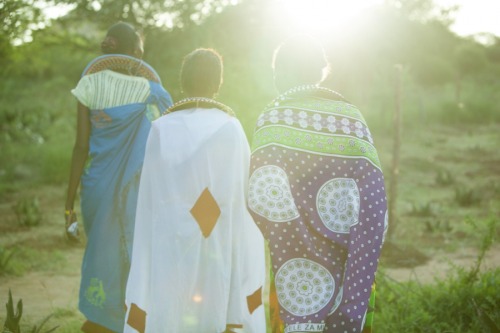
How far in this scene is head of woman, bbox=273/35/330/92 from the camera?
3115 mm

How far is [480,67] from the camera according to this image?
3009 cm

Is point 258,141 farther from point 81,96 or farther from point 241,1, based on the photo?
point 241,1

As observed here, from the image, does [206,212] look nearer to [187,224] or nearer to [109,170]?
[187,224]

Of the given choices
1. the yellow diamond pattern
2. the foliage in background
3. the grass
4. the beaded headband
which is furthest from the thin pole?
the yellow diamond pattern


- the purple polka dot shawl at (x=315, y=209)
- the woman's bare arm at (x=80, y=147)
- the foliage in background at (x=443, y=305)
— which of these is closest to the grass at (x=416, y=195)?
the foliage in background at (x=443, y=305)

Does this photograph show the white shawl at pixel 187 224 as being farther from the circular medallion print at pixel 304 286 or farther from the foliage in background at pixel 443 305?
the foliage in background at pixel 443 305

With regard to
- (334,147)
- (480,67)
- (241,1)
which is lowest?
(480,67)

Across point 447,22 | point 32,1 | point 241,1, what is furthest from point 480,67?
point 32,1

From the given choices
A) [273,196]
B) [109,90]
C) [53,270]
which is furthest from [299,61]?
[53,270]

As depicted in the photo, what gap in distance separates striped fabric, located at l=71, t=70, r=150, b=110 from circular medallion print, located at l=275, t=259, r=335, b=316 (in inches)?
63.4

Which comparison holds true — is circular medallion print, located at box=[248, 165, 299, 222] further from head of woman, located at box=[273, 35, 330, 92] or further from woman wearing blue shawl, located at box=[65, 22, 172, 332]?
woman wearing blue shawl, located at box=[65, 22, 172, 332]

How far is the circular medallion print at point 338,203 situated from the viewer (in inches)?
116

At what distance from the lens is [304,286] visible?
9.62 ft

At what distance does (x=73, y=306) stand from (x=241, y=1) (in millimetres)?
4786
